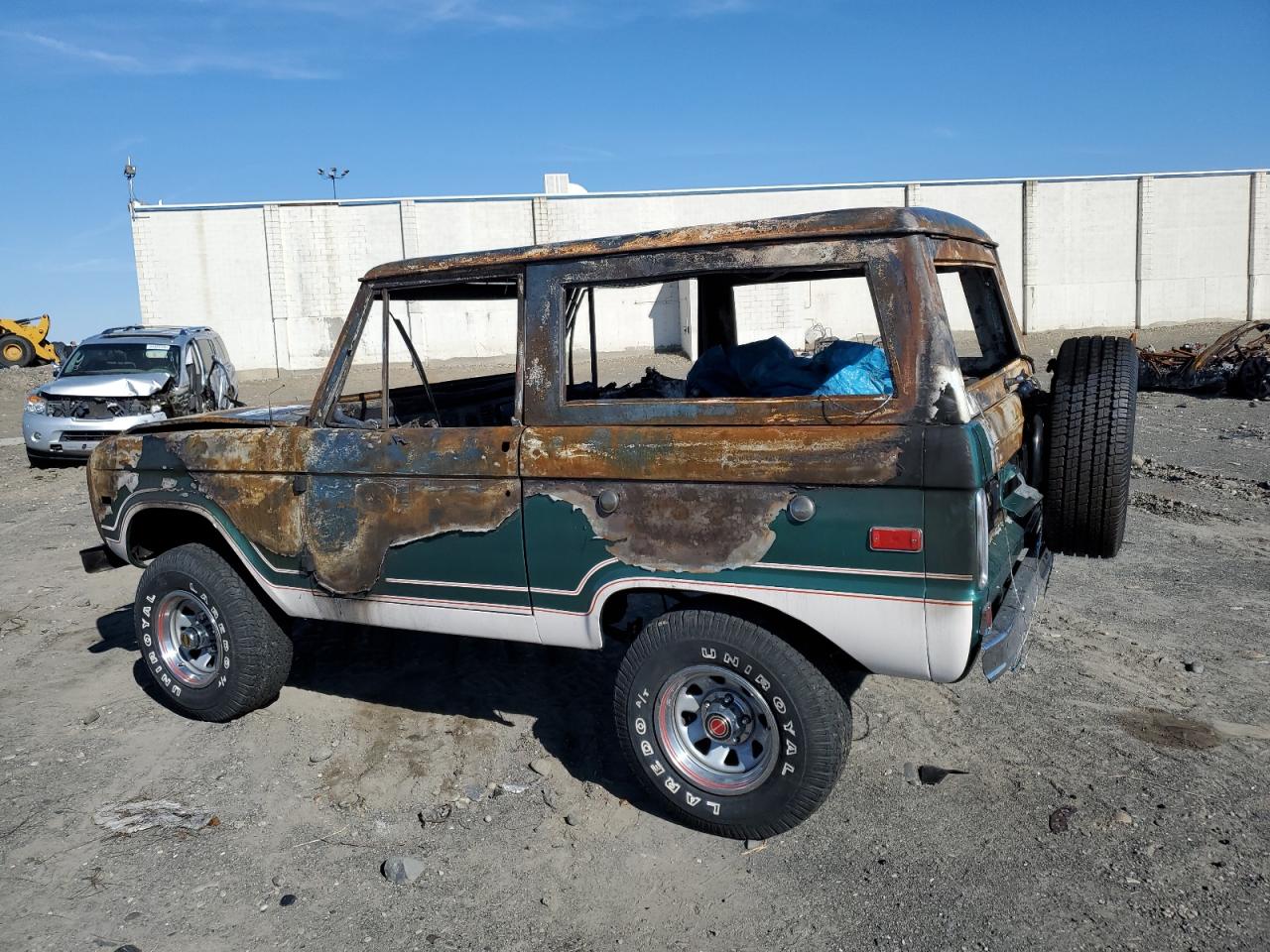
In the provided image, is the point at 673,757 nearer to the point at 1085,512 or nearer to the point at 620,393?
the point at 620,393

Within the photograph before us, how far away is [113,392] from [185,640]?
9.20 meters

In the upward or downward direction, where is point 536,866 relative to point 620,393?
downward

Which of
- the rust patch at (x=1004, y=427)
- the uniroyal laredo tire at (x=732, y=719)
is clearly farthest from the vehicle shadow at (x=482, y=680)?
the rust patch at (x=1004, y=427)

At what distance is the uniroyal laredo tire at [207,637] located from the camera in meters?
4.50

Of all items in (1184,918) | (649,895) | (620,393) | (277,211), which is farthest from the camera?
(277,211)

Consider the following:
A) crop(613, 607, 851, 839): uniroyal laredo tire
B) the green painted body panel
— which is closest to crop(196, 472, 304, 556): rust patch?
the green painted body panel

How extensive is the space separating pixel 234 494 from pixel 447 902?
80.8 inches

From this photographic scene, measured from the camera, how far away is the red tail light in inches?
120

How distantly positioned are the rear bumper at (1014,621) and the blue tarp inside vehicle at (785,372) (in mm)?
881

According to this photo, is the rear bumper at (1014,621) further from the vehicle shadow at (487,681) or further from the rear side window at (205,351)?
the rear side window at (205,351)

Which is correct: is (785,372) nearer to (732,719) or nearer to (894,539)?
(894,539)

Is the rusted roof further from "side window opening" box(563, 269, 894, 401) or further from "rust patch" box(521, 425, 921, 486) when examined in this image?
"rust patch" box(521, 425, 921, 486)

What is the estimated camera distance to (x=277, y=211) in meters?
30.0

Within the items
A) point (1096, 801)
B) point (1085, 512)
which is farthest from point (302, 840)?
point (1085, 512)
